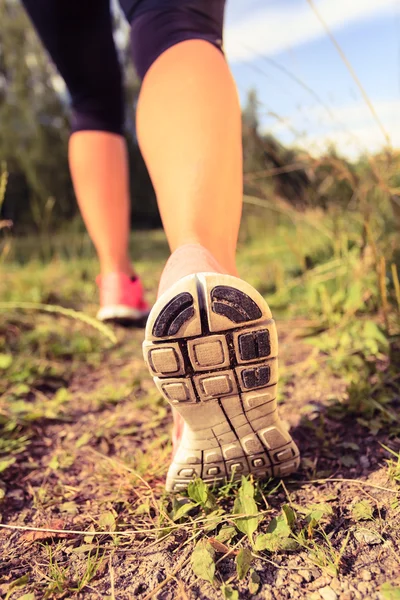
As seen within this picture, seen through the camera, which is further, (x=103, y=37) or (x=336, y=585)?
(x=103, y=37)

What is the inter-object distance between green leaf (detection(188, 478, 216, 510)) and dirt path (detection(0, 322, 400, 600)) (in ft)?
0.11

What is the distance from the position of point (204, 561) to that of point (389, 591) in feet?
0.76

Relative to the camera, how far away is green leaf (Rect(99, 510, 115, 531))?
0.79 m

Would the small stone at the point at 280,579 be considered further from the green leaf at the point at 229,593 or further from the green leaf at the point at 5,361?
the green leaf at the point at 5,361

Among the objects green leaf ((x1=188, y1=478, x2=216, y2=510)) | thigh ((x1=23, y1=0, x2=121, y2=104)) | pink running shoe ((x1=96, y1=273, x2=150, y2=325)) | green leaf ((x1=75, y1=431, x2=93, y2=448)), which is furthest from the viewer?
pink running shoe ((x1=96, y1=273, x2=150, y2=325))

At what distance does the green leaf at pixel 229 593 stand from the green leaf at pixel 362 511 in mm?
223

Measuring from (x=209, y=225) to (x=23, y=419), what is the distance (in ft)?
2.34

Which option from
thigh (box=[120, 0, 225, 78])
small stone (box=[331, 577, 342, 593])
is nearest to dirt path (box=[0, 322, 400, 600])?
small stone (box=[331, 577, 342, 593])

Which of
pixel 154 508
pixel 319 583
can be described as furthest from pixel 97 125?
pixel 319 583

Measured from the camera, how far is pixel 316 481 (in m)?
0.84

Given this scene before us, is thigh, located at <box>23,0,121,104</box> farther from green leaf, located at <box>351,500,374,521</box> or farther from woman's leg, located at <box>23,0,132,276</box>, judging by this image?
green leaf, located at <box>351,500,374,521</box>

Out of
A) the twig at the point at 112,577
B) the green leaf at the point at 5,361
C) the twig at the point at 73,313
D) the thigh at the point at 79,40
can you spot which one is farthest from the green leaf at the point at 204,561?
the thigh at the point at 79,40

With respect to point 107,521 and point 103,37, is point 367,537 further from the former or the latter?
point 103,37

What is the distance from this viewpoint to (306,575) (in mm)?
648
